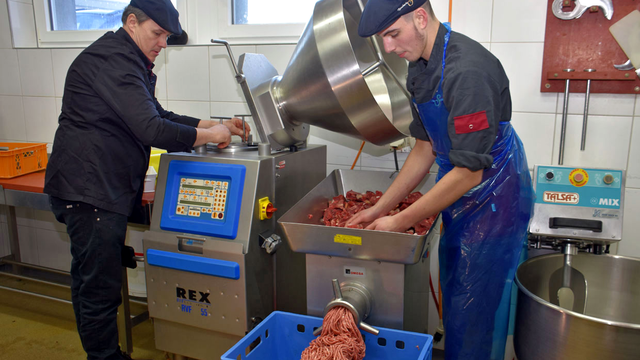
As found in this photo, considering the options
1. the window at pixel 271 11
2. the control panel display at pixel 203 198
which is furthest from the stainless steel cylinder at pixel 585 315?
the window at pixel 271 11

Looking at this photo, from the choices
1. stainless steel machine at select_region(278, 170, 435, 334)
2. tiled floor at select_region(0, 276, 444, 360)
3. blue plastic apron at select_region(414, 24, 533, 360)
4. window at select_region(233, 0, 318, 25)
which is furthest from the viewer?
window at select_region(233, 0, 318, 25)

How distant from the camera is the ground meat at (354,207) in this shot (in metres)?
1.46

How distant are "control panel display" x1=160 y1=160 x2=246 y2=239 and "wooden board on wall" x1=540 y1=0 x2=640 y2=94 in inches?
52.1

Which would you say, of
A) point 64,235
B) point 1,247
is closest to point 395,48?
point 64,235

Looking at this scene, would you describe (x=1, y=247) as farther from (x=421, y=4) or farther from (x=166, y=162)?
(x=421, y=4)

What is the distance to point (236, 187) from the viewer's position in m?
1.52

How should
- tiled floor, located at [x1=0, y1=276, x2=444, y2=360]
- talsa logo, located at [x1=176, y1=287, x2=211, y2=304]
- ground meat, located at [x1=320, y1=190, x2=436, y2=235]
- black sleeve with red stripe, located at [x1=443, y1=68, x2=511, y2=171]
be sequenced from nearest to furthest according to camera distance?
black sleeve with red stripe, located at [x1=443, y1=68, x2=511, y2=171] < ground meat, located at [x1=320, y1=190, x2=436, y2=235] < talsa logo, located at [x1=176, y1=287, x2=211, y2=304] < tiled floor, located at [x1=0, y1=276, x2=444, y2=360]

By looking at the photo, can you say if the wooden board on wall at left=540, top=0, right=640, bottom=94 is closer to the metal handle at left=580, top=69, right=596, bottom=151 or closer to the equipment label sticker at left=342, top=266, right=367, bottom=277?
the metal handle at left=580, top=69, right=596, bottom=151

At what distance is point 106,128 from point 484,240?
138 cm

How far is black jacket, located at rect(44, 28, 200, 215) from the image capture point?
153 centimetres

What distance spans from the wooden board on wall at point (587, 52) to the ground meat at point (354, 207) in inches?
Answer: 30.8

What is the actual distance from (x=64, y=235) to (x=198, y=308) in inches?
76.0

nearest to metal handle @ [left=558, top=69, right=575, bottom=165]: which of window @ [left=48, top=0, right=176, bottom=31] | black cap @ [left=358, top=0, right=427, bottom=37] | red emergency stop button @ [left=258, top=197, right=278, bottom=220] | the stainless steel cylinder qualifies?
the stainless steel cylinder

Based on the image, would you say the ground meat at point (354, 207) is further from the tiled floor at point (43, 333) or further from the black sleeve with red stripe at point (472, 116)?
the tiled floor at point (43, 333)
